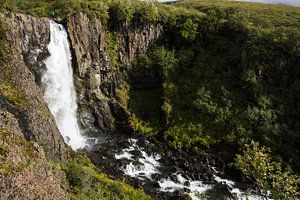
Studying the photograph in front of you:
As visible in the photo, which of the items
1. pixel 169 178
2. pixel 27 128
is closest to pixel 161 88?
pixel 169 178

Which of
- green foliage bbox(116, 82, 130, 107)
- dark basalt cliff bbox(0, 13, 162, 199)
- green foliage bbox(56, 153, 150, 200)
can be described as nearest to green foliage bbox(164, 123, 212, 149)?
dark basalt cliff bbox(0, 13, 162, 199)

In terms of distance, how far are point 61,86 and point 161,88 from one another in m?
11.7

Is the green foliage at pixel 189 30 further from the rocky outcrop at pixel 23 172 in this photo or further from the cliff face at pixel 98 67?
the rocky outcrop at pixel 23 172

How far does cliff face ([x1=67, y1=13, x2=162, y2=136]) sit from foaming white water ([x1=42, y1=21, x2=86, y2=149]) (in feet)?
2.86

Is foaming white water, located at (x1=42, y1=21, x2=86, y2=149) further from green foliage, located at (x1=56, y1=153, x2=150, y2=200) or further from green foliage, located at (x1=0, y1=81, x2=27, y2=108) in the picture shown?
green foliage, located at (x1=56, y1=153, x2=150, y2=200)

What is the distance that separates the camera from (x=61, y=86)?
42.1m

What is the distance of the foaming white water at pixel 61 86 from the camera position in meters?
40.6

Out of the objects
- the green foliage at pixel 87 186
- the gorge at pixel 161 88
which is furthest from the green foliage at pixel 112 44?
the green foliage at pixel 87 186

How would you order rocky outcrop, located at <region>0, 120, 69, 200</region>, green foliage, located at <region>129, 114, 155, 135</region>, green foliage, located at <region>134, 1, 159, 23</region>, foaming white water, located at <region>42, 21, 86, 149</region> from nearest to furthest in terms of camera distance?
1. rocky outcrop, located at <region>0, 120, 69, 200</region>
2. foaming white water, located at <region>42, 21, 86, 149</region>
3. green foliage, located at <region>129, 114, 155, 135</region>
4. green foliage, located at <region>134, 1, 159, 23</region>

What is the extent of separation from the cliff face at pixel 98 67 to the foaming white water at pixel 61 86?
2.86 ft

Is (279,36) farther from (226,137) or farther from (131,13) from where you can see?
(131,13)

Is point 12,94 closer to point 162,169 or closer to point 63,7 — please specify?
point 162,169

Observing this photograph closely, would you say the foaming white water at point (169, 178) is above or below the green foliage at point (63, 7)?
below

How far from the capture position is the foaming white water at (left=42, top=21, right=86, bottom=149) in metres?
40.6
